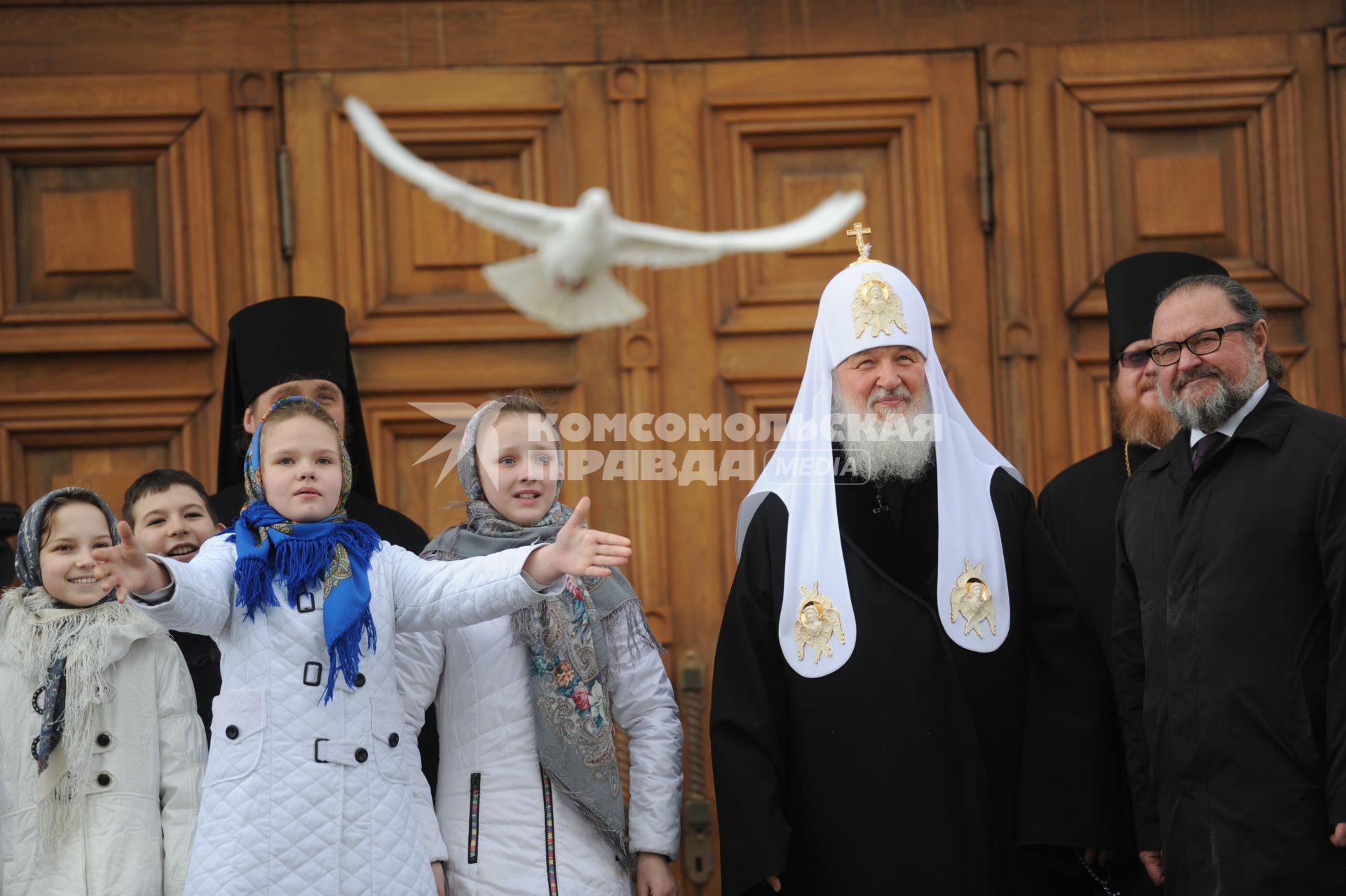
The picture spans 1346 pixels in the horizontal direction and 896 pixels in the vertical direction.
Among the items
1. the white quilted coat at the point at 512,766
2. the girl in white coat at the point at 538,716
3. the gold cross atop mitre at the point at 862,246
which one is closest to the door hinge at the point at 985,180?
the gold cross atop mitre at the point at 862,246

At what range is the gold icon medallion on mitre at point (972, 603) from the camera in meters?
4.36

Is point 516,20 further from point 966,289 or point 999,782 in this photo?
point 999,782

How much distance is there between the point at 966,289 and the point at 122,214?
9.96ft

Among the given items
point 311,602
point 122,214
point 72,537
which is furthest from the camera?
point 122,214

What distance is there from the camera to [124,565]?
10.9 feet

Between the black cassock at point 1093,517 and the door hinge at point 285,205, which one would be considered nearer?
the black cassock at point 1093,517

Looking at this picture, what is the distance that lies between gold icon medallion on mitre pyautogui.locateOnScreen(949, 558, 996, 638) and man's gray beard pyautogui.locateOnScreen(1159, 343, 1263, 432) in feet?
2.32

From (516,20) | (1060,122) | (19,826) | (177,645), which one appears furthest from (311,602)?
(1060,122)

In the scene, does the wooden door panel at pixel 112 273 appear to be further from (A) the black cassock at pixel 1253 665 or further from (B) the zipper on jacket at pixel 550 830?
(A) the black cassock at pixel 1253 665

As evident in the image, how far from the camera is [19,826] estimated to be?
3982 millimetres

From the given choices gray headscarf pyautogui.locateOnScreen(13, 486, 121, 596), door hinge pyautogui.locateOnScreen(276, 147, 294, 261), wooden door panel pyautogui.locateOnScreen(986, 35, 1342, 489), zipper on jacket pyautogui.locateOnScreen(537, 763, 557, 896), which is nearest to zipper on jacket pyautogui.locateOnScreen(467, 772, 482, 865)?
zipper on jacket pyautogui.locateOnScreen(537, 763, 557, 896)

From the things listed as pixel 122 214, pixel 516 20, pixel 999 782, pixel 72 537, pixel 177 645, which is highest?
pixel 516 20

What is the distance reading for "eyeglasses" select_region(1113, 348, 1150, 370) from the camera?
16.8ft

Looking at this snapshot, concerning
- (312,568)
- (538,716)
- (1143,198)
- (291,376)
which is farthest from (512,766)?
(1143,198)
